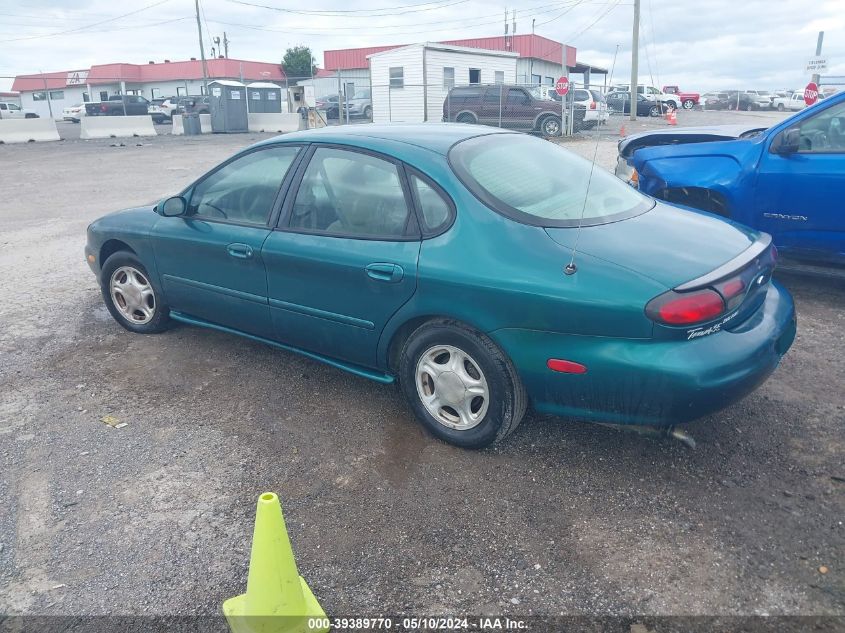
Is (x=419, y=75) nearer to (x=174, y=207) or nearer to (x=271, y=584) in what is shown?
(x=174, y=207)

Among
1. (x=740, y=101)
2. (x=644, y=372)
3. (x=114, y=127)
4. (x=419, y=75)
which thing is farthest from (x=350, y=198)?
(x=740, y=101)

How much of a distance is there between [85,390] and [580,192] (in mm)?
3174

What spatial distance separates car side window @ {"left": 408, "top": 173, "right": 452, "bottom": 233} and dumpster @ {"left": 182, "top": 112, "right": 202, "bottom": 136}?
27.5 metres

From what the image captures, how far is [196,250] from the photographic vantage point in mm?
4309

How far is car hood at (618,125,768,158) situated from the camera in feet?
21.7

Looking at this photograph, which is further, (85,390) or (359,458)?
(85,390)

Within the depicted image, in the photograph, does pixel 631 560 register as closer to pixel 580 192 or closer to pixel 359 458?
pixel 359 458

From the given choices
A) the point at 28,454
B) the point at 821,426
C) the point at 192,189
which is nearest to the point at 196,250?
the point at 192,189

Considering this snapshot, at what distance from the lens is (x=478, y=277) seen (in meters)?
3.10

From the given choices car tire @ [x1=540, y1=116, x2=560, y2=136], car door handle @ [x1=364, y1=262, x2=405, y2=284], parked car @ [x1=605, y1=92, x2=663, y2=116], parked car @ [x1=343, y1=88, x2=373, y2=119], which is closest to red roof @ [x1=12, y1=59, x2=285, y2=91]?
parked car @ [x1=343, y1=88, x2=373, y2=119]

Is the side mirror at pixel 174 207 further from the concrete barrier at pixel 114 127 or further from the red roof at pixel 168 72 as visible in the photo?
the red roof at pixel 168 72

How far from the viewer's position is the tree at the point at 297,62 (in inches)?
2398

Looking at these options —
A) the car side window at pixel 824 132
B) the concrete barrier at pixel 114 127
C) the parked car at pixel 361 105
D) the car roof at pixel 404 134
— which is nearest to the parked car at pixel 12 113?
the concrete barrier at pixel 114 127

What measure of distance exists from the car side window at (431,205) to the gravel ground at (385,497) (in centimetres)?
110
